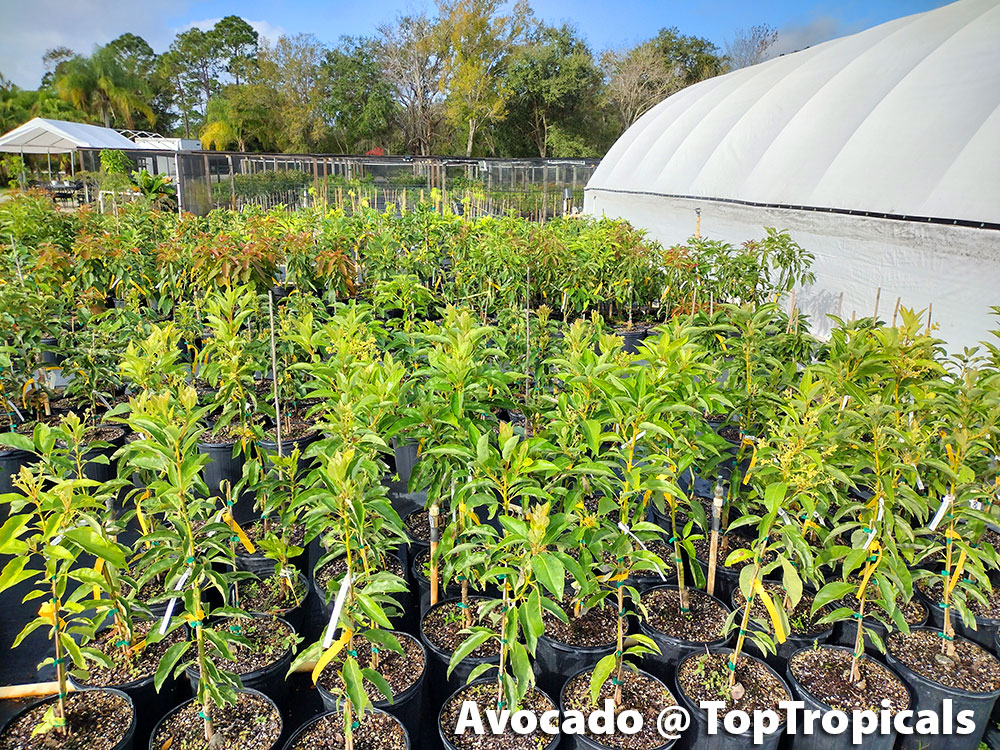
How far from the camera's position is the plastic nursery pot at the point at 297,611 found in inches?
91.4

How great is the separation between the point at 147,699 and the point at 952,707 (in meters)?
2.62

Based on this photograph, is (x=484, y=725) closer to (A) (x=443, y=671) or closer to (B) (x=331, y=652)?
(A) (x=443, y=671)

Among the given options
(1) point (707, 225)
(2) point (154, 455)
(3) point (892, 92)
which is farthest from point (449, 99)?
(2) point (154, 455)

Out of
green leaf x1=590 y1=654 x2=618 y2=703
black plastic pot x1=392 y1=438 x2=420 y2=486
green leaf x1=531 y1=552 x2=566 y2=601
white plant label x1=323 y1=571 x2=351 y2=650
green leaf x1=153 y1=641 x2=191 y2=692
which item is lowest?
black plastic pot x1=392 y1=438 x2=420 y2=486

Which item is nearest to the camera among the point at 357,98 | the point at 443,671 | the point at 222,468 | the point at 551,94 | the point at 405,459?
the point at 443,671

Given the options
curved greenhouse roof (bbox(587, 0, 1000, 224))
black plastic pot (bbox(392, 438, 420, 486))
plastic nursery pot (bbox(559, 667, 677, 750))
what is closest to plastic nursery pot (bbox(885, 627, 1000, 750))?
plastic nursery pot (bbox(559, 667, 677, 750))

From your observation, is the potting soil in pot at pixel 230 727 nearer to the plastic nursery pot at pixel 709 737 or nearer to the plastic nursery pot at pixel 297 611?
the plastic nursery pot at pixel 297 611

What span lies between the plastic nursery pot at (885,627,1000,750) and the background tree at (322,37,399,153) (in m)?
35.5

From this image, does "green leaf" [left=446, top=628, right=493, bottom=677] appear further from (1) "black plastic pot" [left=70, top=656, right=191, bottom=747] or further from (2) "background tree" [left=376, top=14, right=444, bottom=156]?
(2) "background tree" [left=376, top=14, right=444, bottom=156]

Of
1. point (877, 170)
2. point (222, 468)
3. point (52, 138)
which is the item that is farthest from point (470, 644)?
point (52, 138)

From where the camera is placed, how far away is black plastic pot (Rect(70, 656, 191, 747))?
201cm

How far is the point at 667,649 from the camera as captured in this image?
227 centimetres

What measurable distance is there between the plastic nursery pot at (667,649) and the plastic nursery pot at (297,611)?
4.16ft

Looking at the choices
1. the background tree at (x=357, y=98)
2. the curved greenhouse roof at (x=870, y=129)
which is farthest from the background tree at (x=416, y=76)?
the curved greenhouse roof at (x=870, y=129)
